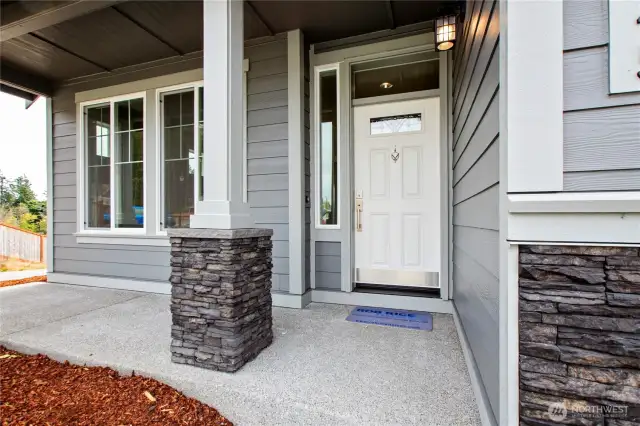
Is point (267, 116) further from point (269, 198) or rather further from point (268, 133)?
point (269, 198)

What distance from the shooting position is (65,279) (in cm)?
410

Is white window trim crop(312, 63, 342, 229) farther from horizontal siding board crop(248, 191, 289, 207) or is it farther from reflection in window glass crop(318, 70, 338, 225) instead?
horizontal siding board crop(248, 191, 289, 207)

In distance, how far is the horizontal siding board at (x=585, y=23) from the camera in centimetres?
89

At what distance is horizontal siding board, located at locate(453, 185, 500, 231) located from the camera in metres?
1.15

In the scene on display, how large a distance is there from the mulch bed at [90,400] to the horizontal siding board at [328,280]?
1.69 metres

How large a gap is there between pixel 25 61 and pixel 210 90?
3459mm

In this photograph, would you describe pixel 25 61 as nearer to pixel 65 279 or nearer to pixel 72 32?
pixel 72 32

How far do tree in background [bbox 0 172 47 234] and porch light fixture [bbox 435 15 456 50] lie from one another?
8990 millimetres

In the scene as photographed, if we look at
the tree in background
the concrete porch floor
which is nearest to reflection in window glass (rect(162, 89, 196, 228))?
the concrete porch floor

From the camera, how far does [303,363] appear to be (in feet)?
5.95

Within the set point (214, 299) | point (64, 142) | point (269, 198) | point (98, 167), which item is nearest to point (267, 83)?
point (269, 198)

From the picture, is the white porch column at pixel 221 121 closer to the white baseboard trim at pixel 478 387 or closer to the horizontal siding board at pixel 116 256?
the white baseboard trim at pixel 478 387

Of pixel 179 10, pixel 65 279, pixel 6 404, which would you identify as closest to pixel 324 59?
pixel 179 10

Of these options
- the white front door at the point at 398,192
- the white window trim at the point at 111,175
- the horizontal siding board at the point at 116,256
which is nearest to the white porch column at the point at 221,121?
the white front door at the point at 398,192
